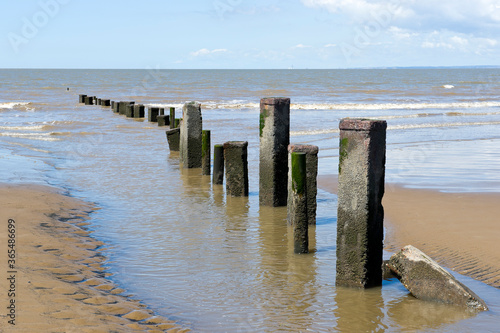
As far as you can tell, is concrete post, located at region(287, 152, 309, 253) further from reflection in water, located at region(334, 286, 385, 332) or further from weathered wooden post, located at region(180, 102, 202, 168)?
weathered wooden post, located at region(180, 102, 202, 168)

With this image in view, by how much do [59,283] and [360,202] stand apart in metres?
3.19

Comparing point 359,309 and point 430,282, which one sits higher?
point 430,282

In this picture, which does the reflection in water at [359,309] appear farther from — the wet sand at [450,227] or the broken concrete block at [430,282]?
the wet sand at [450,227]

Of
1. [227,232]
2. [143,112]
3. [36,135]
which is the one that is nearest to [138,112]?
[143,112]

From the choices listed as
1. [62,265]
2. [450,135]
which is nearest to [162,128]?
[450,135]

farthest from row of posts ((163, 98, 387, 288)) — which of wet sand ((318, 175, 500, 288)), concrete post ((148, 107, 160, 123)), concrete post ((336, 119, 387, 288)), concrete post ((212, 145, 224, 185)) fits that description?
concrete post ((148, 107, 160, 123))

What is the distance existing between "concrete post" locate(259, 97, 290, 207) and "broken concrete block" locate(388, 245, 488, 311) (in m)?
3.77

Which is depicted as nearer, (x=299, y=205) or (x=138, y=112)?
(x=299, y=205)

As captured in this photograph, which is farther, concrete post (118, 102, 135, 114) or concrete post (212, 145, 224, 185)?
concrete post (118, 102, 135, 114)

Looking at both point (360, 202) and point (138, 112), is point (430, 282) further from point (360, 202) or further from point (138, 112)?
point (138, 112)

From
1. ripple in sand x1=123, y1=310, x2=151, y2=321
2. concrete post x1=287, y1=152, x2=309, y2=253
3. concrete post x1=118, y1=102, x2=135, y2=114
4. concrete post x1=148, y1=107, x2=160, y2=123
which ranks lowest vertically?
ripple in sand x1=123, y1=310, x2=151, y2=321

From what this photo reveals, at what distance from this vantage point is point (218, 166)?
11.8 metres

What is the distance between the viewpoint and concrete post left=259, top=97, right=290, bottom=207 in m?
9.78

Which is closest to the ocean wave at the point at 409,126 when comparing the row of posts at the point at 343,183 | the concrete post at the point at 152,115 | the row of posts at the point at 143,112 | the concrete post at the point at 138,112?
the row of posts at the point at 143,112
